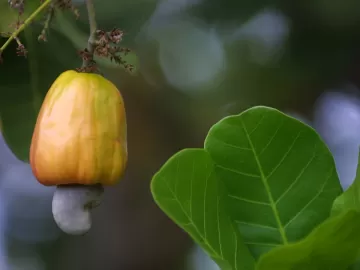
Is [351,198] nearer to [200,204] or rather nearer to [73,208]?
[200,204]

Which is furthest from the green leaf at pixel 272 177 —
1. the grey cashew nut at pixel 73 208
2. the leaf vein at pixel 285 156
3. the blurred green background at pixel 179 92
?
the blurred green background at pixel 179 92

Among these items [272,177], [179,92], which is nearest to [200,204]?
[272,177]

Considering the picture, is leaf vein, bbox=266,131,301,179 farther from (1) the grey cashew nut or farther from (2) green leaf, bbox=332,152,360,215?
(1) the grey cashew nut

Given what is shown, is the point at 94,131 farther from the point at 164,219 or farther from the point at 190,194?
the point at 164,219

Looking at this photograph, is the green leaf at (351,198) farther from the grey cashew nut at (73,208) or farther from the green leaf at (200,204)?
the grey cashew nut at (73,208)

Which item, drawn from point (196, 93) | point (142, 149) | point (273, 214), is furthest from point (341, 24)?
point (273, 214)

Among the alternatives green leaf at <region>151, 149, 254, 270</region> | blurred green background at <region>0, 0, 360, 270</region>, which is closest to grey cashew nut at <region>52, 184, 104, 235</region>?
green leaf at <region>151, 149, 254, 270</region>
